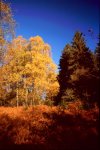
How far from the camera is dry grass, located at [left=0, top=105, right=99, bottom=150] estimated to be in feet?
32.2

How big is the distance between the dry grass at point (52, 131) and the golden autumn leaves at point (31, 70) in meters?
19.0

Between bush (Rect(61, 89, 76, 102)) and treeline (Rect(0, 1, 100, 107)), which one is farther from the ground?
treeline (Rect(0, 1, 100, 107))

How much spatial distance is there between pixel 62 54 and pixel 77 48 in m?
5.98

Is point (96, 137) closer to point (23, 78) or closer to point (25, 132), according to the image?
point (25, 132)

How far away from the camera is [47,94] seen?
3728 centimetres

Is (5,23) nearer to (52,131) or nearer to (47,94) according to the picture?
(52,131)

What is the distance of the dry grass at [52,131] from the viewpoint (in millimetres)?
9805

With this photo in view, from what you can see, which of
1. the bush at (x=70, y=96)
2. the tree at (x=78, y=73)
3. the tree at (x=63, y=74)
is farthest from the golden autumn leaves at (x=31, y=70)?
the bush at (x=70, y=96)

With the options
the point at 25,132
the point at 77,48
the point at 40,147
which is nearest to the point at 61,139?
the point at 40,147

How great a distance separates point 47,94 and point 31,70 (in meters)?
5.30

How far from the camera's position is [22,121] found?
1393 centimetres

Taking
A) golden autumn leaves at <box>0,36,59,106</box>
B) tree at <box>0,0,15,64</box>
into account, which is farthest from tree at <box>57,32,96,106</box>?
tree at <box>0,0,15,64</box>

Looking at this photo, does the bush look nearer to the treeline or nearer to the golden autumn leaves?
the treeline

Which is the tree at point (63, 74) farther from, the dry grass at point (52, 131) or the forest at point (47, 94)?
the dry grass at point (52, 131)
